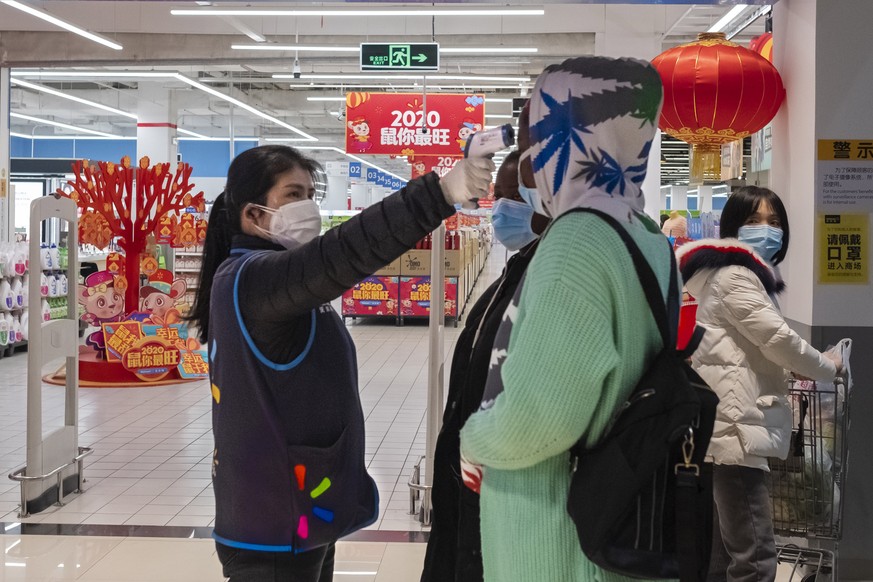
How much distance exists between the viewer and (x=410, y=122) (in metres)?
13.9

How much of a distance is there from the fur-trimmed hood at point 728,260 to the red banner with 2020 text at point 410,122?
10848 millimetres

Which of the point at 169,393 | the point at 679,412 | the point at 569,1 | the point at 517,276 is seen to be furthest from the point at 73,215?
the point at 679,412

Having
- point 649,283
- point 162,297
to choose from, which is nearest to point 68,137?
point 162,297

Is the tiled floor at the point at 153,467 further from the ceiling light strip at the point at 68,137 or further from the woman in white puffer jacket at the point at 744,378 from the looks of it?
the ceiling light strip at the point at 68,137

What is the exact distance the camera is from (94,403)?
8.09 metres

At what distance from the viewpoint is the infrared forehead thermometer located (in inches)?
65.1

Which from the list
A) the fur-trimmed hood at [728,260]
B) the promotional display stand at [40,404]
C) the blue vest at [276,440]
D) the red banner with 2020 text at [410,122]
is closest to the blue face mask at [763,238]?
the fur-trimmed hood at [728,260]

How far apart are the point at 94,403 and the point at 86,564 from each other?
4.32 m

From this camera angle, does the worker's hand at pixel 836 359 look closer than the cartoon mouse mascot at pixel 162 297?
Yes

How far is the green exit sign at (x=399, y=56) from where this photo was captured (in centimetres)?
1070

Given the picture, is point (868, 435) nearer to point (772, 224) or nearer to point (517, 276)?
point (772, 224)

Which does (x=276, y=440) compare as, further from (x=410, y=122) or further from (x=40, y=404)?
(x=410, y=122)

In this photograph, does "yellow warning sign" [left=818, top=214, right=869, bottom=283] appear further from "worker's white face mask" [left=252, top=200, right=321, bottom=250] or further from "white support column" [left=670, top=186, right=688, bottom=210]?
"white support column" [left=670, top=186, right=688, bottom=210]

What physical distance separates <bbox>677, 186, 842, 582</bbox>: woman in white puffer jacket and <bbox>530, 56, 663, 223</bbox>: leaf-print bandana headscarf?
168cm
